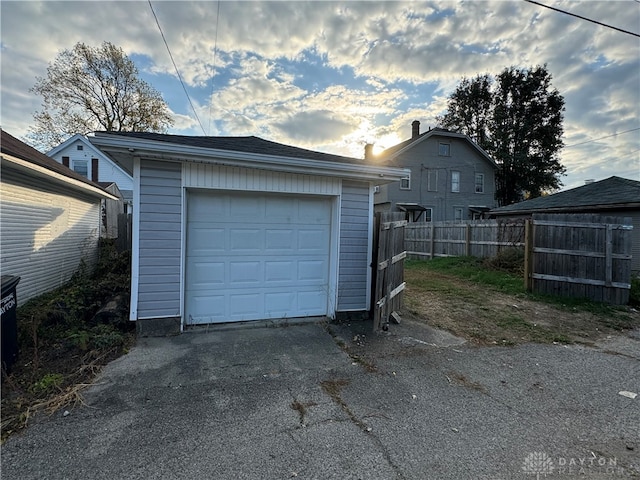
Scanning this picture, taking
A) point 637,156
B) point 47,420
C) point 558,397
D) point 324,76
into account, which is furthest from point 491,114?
point 47,420

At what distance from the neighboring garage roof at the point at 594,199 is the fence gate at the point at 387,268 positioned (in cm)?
977

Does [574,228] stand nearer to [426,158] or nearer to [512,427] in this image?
[512,427]

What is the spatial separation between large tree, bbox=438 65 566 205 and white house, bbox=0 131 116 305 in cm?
2967

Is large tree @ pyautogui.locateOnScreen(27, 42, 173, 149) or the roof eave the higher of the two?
large tree @ pyautogui.locateOnScreen(27, 42, 173, 149)

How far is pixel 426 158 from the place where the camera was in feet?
70.9

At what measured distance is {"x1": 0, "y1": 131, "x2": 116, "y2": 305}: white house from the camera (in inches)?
192

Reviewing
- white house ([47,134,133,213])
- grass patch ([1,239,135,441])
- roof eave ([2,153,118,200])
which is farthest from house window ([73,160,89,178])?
grass patch ([1,239,135,441])

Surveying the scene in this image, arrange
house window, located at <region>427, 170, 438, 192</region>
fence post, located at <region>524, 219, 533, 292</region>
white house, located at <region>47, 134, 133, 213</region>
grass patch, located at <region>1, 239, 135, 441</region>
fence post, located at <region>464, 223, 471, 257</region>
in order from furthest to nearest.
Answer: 1. house window, located at <region>427, 170, 438, 192</region>
2. white house, located at <region>47, 134, 133, 213</region>
3. fence post, located at <region>464, 223, 471, 257</region>
4. fence post, located at <region>524, 219, 533, 292</region>
5. grass patch, located at <region>1, 239, 135, 441</region>

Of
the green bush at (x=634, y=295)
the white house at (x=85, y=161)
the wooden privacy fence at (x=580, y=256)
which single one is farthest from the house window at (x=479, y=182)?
the white house at (x=85, y=161)

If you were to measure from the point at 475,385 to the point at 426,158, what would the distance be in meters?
20.7

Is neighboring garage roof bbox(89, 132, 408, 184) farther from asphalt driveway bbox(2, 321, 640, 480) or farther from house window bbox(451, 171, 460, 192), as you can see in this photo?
house window bbox(451, 171, 460, 192)

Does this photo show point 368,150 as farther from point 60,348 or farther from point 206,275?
point 60,348

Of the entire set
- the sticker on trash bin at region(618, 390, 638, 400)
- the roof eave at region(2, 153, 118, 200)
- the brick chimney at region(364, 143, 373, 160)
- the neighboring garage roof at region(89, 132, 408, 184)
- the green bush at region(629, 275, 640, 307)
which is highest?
the brick chimney at region(364, 143, 373, 160)

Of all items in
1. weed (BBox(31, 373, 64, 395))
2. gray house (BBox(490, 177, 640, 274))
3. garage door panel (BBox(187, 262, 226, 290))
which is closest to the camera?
weed (BBox(31, 373, 64, 395))
